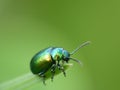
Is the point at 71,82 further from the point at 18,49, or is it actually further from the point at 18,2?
the point at 18,2

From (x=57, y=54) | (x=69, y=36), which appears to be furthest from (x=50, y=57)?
(x=69, y=36)

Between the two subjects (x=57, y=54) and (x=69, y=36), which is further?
(x=69, y=36)

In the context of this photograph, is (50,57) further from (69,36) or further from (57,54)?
(69,36)

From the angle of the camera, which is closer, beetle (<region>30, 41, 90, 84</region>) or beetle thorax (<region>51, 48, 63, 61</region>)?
beetle (<region>30, 41, 90, 84</region>)

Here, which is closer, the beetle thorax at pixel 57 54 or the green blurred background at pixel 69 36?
the green blurred background at pixel 69 36

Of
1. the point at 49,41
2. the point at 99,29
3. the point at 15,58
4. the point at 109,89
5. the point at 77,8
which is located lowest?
the point at 109,89

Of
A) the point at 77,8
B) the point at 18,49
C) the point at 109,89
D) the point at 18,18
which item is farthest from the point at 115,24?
the point at 18,49

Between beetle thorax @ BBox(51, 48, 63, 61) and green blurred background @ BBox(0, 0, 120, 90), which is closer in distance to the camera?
green blurred background @ BBox(0, 0, 120, 90)

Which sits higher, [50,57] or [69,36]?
[69,36]
